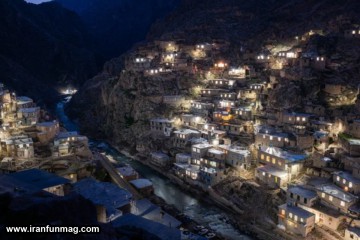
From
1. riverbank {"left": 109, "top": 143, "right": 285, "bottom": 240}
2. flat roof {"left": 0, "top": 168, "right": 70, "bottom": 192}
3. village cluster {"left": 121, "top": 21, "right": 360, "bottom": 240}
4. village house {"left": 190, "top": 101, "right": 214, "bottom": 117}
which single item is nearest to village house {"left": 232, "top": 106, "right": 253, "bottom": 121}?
village cluster {"left": 121, "top": 21, "right": 360, "bottom": 240}

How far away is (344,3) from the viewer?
77312mm

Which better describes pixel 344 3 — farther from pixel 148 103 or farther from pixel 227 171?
pixel 227 171

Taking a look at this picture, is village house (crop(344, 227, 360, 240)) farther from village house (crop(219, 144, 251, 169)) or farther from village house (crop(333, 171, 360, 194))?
village house (crop(219, 144, 251, 169))

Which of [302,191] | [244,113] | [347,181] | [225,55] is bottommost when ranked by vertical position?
[302,191]

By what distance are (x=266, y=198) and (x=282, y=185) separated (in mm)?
2417

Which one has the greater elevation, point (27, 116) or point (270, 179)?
point (27, 116)

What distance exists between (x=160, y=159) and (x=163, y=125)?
745 cm

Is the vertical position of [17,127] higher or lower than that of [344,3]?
lower

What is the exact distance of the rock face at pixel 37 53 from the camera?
110812mm

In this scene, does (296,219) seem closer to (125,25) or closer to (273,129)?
(273,129)

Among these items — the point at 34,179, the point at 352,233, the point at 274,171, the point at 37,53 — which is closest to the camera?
the point at 34,179

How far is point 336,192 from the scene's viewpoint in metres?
36.9

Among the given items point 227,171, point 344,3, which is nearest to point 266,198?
point 227,171

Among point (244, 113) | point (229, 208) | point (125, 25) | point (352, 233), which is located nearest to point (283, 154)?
point (229, 208)
